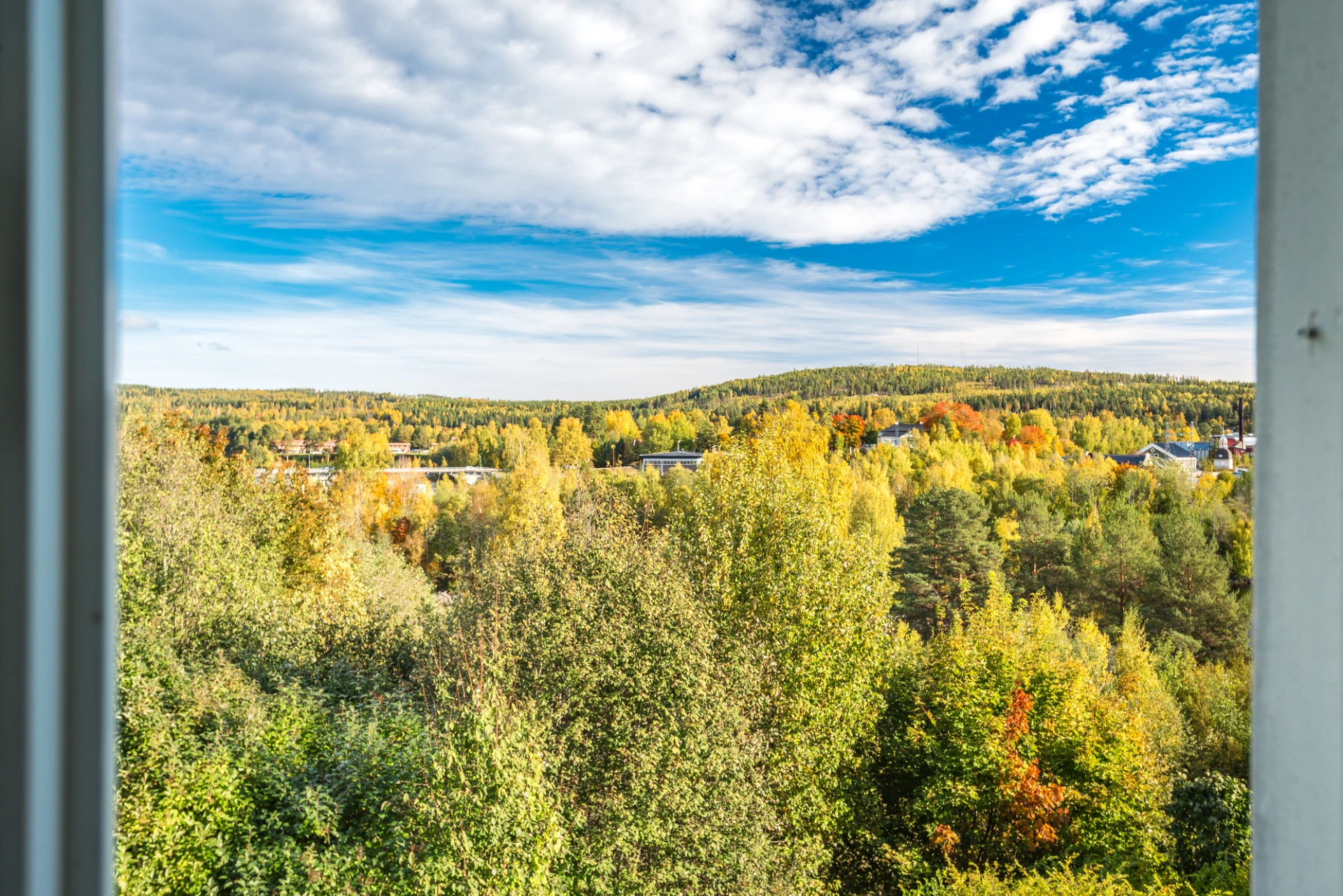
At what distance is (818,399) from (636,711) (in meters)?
35.6

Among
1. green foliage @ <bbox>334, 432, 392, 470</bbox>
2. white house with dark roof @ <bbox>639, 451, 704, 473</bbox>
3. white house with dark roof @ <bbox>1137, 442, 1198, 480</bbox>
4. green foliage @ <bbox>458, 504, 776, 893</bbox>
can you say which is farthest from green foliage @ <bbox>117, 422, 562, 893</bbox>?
white house with dark roof @ <bbox>1137, 442, 1198, 480</bbox>

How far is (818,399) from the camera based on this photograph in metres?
41.2

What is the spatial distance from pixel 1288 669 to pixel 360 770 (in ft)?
24.4

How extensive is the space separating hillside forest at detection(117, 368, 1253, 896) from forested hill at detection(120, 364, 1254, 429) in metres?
3.97

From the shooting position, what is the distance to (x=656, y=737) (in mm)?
6672

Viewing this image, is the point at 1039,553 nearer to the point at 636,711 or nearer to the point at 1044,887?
the point at 1044,887

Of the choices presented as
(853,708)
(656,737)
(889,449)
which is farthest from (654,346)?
(656,737)

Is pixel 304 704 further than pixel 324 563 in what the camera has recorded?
No

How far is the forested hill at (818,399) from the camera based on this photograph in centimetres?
1880

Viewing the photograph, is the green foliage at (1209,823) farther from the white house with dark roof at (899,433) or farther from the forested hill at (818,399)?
the white house with dark roof at (899,433)

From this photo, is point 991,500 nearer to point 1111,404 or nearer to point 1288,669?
point 1111,404

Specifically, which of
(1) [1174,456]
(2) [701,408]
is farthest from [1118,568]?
(2) [701,408]

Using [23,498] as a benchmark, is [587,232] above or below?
above

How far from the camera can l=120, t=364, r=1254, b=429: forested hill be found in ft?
61.7
